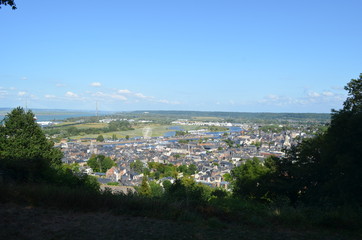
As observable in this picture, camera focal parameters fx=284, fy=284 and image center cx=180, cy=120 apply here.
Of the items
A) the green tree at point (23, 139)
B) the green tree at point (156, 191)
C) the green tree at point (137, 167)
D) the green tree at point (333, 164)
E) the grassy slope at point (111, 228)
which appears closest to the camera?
the grassy slope at point (111, 228)

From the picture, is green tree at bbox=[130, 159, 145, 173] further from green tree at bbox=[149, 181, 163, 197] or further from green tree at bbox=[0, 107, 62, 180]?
green tree at bbox=[0, 107, 62, 180]

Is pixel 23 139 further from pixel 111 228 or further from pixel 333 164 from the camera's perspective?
pixel 333 164

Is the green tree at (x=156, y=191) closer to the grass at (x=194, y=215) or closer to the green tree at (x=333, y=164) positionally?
the grass at (x=194, y=215)

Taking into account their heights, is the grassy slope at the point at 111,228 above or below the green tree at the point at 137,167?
above

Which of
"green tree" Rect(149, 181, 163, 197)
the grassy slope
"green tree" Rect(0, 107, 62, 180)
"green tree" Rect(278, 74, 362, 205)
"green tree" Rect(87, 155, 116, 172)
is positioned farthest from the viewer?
"green tree" Rect(87, 155, 116, 172)

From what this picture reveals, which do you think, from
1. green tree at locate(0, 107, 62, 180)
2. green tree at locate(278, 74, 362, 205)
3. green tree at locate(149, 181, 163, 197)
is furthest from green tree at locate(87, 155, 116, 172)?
green tree at locate(278, 74, 362, 205)

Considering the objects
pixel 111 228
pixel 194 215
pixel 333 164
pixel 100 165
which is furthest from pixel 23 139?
pixel 100 165

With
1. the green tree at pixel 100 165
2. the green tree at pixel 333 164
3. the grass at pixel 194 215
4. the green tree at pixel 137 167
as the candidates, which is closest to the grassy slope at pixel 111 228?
the grass at pixel 194 215

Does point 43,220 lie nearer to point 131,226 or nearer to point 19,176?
point 131,226

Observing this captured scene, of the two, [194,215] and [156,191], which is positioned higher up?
[194,215]

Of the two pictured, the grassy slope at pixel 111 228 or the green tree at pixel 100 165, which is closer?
the grassy slope at pixel 111 228


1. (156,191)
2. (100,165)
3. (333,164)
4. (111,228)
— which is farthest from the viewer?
(100,165)
